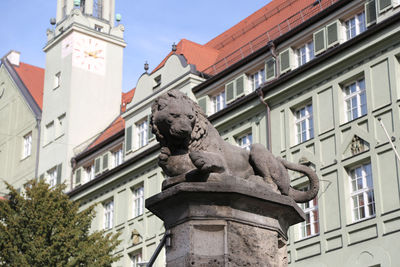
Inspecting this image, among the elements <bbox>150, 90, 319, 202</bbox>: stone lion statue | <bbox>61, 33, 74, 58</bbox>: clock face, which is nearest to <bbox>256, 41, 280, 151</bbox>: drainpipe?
<bbox>61, 33, 74, 58</bbox>: clock face

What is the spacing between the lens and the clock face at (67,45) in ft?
136

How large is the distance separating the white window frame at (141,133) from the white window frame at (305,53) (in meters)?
8.87

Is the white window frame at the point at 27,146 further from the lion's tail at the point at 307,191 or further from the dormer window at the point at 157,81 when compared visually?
the lion's tail at the point at 307,191

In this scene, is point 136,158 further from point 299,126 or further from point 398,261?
point 398,261

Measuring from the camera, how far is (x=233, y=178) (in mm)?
6547

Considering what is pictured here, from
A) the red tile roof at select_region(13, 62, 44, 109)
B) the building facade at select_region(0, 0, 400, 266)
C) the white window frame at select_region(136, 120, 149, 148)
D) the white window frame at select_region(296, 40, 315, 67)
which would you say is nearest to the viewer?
the building facade at select_region(0, 0, 400, 266)

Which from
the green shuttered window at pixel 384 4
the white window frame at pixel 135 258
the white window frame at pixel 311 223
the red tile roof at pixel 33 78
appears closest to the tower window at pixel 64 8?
the red tile roof at pixel 33 78

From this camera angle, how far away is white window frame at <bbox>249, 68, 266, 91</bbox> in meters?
29.9

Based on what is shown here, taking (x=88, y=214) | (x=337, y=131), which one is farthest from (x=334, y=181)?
(x=88, y=214)

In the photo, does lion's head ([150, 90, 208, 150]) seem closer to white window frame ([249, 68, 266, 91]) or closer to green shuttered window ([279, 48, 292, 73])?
green shuttered window ([279, 48, 292, 73])

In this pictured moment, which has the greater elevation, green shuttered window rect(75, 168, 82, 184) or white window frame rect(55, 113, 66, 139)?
white window frame rect(55, 113, 66, 139)

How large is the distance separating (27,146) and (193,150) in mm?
37802

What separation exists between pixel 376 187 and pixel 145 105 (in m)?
13.9

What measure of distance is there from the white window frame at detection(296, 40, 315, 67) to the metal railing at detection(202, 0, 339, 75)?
44.3 inches
